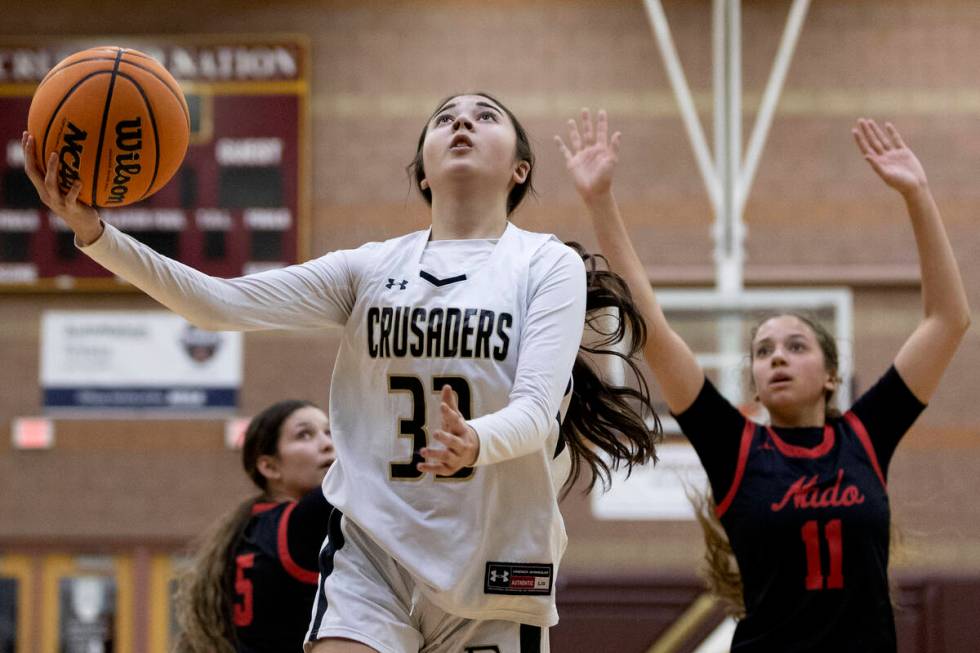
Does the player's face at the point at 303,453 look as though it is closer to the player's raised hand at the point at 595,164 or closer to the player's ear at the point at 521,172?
the player's raised hand at the point at 595,164

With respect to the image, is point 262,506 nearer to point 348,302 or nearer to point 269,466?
point 269,466

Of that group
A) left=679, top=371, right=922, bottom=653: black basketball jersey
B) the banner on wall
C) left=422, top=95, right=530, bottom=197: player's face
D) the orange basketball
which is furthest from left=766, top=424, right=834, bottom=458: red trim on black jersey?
the banner on wall

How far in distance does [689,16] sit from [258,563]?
7730mm

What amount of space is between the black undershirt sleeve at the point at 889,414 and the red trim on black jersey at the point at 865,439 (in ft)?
0.03

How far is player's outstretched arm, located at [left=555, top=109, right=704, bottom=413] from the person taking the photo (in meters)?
3.33

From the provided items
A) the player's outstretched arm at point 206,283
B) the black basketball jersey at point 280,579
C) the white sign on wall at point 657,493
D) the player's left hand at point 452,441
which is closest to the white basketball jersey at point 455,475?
the player's outstretched arm at point 206,283

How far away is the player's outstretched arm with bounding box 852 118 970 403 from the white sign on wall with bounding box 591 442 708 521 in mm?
6004

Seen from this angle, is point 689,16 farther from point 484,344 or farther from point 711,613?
point 484,344

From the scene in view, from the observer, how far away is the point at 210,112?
10.0 metres

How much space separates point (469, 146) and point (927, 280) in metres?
1.60

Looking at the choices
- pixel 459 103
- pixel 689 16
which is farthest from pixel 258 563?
pixel 689 16

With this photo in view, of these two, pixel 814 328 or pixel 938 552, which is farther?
pixel 938 552

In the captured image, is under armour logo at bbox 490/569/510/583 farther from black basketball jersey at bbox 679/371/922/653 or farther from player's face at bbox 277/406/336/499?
player's face at bbox 277/406/336/499

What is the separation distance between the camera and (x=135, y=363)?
1002 cm
